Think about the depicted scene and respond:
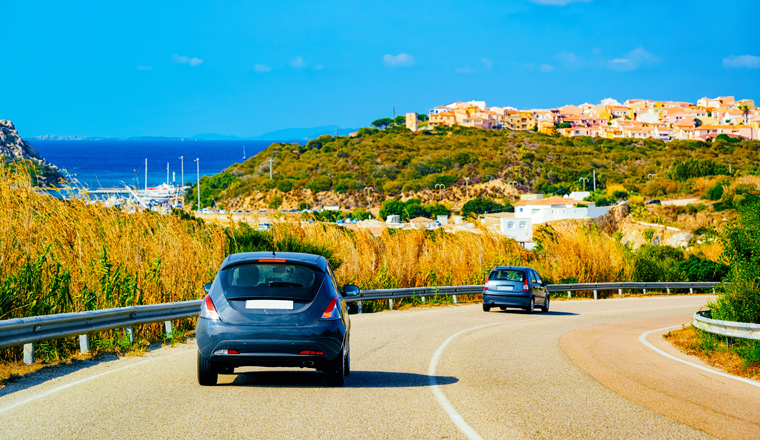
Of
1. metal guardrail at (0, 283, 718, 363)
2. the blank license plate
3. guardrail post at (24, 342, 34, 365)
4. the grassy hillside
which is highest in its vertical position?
the grassy hillside

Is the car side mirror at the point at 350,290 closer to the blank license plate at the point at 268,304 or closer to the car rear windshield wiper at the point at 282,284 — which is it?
the car rear windshield wiper at the point at 282,284

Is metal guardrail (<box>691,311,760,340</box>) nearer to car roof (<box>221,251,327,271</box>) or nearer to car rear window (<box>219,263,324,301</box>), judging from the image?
car roof (<box>221,251,327,271</box>)

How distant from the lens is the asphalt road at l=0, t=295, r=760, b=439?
6957 millimetres

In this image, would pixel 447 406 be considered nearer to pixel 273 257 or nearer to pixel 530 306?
pixel 273 257

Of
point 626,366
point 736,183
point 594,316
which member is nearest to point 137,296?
point 626,366

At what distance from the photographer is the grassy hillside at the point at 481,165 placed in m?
128

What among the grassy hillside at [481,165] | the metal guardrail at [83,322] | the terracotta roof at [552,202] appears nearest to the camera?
the metal guardrail at [83,322]

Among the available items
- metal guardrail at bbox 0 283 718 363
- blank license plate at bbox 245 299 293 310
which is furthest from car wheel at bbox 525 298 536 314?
blank license plate at bbox 245 299 293 310

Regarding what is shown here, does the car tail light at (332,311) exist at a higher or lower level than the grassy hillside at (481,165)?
lower

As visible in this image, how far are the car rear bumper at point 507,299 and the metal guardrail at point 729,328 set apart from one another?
29.1 feet

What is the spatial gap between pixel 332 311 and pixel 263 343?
2.85ft

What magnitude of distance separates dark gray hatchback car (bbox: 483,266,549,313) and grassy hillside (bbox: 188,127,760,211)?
85.7 m

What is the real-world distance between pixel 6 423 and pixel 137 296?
7.21 metres

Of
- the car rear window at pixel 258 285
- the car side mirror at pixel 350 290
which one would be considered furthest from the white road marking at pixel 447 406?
the car rear window at pixel 258 285
